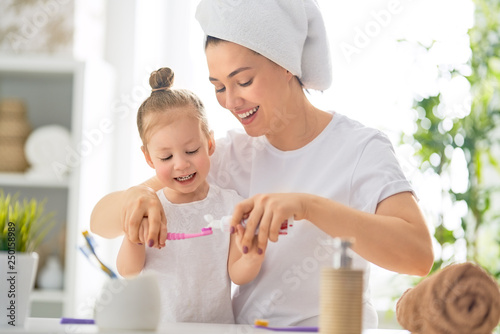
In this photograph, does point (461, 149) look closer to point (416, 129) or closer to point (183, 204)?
point (416, 129)

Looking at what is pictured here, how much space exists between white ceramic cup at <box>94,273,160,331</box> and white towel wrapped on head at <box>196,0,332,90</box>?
30.5 inches

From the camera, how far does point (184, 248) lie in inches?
63.8

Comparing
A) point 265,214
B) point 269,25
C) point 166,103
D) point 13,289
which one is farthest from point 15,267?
point 269,25

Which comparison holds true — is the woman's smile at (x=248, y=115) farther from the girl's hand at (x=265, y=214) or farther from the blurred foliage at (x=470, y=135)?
the blurred foliage at (x=470, y=135)

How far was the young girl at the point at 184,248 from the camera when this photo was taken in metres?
1.58

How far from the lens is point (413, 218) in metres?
1.53

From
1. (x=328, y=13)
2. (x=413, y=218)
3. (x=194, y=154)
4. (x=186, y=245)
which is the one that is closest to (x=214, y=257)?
(x=186, y=245)

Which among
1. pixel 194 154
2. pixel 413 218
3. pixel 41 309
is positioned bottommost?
pixel 41 309

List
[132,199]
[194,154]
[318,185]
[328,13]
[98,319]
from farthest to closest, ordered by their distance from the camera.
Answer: [328,13]
[318,185]
[194,154]
[132,199]
[98,319]

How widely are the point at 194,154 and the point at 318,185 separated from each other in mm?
355

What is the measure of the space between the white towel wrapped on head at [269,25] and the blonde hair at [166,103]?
0.56ft

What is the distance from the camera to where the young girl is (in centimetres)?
158

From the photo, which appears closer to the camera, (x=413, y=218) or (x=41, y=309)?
(x=413, y=218)

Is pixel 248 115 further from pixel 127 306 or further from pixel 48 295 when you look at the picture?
pixel 48 295
